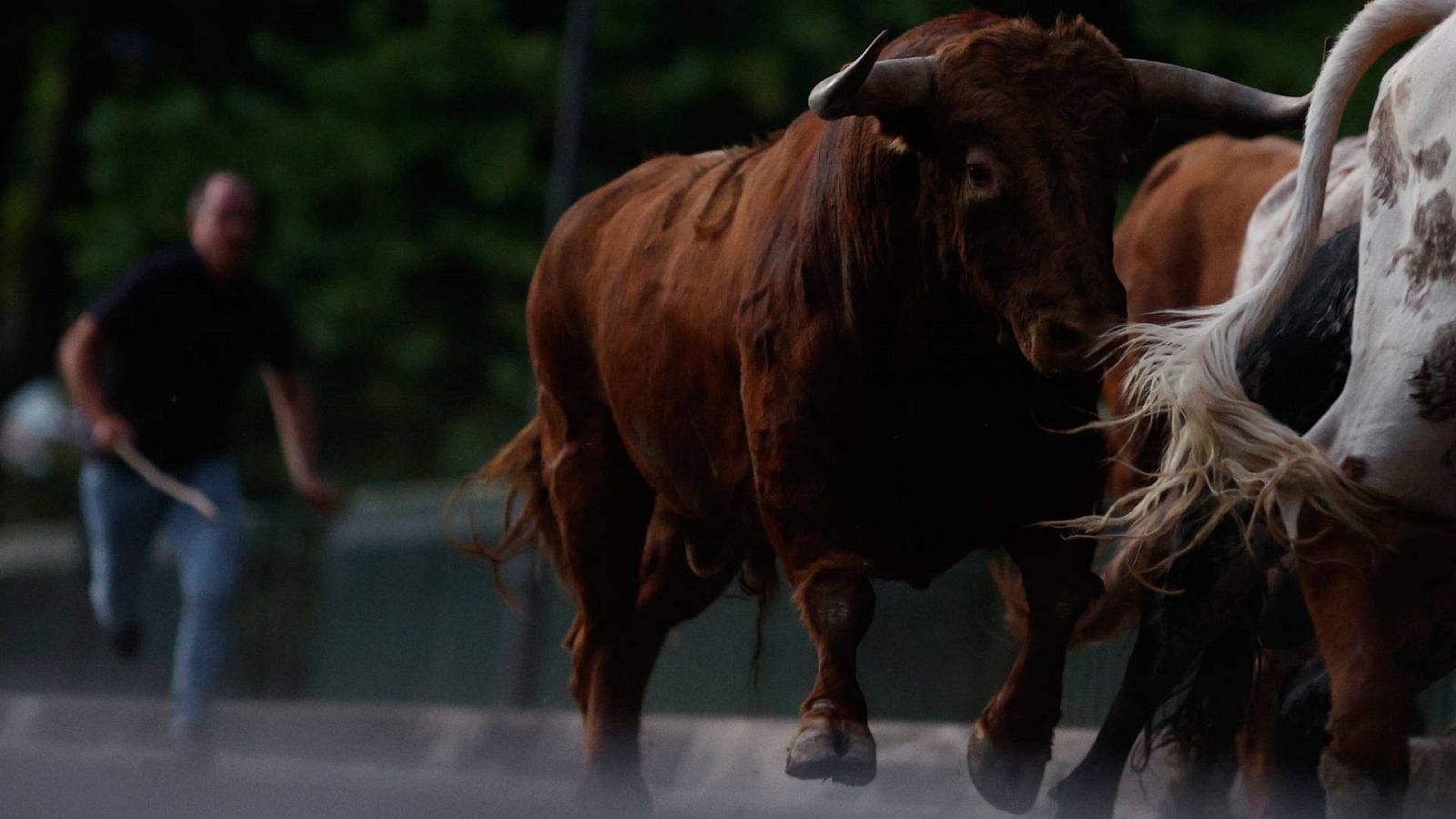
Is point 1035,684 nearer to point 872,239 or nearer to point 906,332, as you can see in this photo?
point 906,332

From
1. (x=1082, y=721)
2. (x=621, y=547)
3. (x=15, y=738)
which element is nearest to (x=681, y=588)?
(x=621, y=547)

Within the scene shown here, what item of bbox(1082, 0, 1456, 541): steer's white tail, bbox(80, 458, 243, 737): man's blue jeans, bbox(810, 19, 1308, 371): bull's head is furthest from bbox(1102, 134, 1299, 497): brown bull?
bbox(80, 458, 243, 737): man's blue jeans

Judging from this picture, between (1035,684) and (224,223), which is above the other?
(1035,684)

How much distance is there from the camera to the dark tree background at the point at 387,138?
16.4 meters

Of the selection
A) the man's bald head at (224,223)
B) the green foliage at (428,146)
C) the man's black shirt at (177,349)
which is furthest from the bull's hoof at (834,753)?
the green foliage at (428,146)

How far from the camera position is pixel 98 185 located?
18.4 metres

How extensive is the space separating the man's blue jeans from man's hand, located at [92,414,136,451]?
18cm

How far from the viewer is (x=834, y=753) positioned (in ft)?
17.1

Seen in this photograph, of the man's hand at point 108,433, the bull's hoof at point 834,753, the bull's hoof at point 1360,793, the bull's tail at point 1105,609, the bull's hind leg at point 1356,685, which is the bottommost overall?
the man's hand at point 108,433

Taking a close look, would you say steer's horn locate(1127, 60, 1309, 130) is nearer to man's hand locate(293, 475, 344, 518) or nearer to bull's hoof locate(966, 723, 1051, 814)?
bull's hoof locate(966, 723, 1051, 814)

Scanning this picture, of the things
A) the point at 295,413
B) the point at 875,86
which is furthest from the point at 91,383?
the point at 875,86

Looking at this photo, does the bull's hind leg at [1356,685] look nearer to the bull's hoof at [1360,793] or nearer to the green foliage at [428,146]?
the bull's hoof at [1360,793]

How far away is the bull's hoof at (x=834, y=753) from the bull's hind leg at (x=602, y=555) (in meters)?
1.81

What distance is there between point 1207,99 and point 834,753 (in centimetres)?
175
